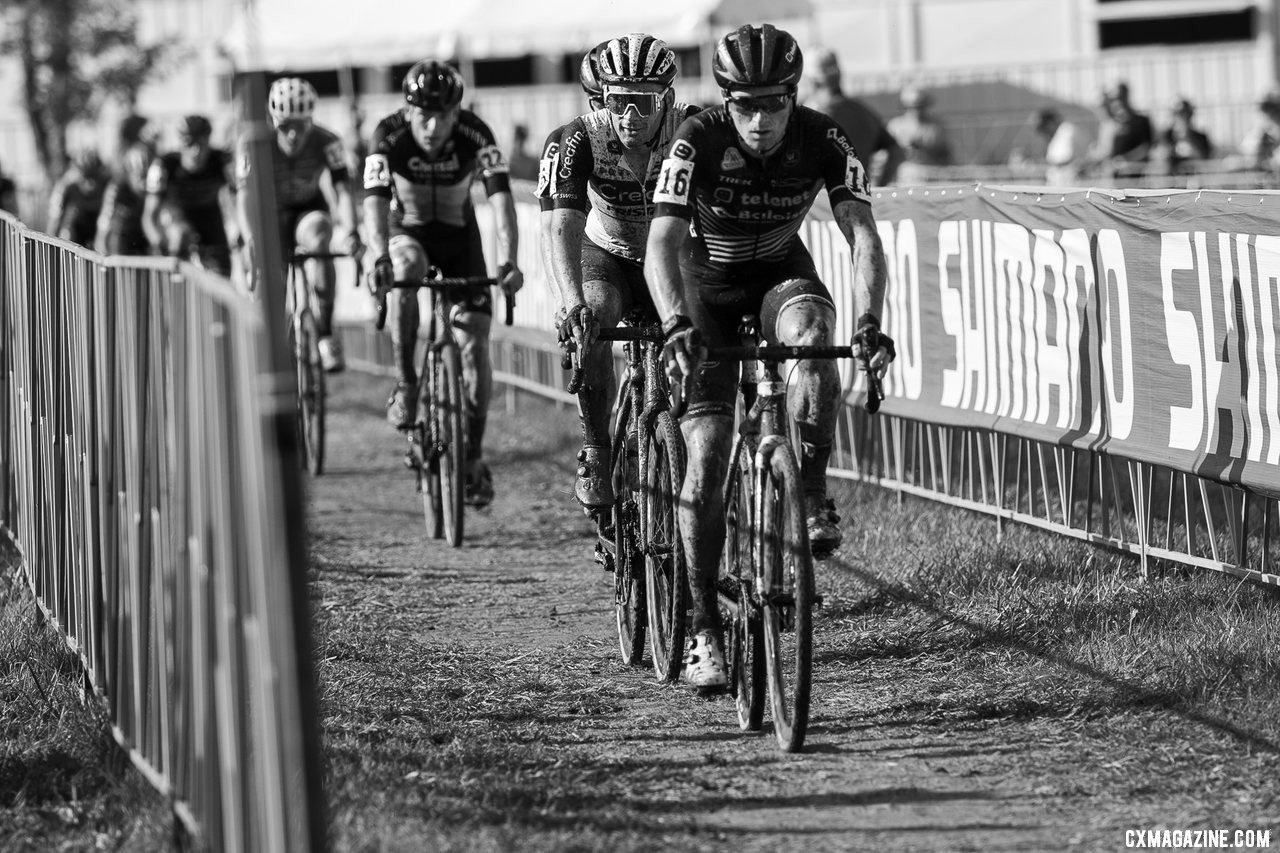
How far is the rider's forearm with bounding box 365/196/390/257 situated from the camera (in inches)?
391

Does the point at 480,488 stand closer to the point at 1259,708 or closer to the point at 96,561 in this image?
the point at 96,561

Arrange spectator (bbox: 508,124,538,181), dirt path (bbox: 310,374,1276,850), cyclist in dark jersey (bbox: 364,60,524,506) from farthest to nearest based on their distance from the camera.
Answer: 1. spectator (bbox: 508,124,538,181)
2. cyclist in dark jersey (bbox: 364,60,524,506)
3. dirt path (bbox: 310,374,1276,850)

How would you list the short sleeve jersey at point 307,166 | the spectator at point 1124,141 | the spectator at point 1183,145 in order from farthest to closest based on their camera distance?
the spectator at point 1183,145, the spectator at point 1124,141, the short sleeve jersey at point 307,166

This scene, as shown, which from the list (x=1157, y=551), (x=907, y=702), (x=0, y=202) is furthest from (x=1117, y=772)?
(x=0, y=202)

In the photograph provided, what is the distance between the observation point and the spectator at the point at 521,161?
71.2 feet

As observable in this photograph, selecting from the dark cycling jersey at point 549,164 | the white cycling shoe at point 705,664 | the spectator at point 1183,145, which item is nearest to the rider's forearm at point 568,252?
the dark cycling jersey at point 549,164

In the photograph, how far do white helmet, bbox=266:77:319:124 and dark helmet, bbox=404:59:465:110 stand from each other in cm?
289

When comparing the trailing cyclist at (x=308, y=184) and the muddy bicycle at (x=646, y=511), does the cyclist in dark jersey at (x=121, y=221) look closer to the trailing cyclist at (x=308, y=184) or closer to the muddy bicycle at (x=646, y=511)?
the trailing cyclist at (x=308, y=184)

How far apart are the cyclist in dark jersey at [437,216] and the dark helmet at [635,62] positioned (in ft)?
9.05

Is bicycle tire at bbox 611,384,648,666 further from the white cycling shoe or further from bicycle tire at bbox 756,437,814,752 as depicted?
bicycle tire at bbox 756,437,814,752

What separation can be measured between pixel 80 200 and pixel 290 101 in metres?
7.59

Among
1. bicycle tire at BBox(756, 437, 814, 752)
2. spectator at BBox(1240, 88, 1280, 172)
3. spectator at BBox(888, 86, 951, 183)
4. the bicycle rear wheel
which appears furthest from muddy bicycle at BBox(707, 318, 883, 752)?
spectator at BBox(888, 86, 951, 183)

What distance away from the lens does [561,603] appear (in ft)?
27.9

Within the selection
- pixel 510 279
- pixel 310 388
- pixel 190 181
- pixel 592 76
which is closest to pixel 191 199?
pixel 190 181
